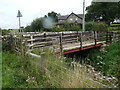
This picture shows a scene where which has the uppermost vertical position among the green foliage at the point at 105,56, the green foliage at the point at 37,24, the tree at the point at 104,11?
the tree at the point at 104,11

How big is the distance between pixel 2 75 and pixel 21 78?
2.43 feet

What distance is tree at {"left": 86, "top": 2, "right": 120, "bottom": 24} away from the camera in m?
37.6

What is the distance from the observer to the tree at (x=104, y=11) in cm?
3758

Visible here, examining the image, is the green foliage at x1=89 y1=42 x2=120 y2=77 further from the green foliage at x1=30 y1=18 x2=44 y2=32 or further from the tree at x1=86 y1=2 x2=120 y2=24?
the tree at x1=86 y1=2 x2=120 y2=24

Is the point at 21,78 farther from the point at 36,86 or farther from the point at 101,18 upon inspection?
the point at 101,18

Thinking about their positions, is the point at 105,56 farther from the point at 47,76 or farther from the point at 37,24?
the point at 37,24

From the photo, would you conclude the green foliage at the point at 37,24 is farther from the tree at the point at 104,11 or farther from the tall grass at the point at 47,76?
the tall grass at the point at 47,76

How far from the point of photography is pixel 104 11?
3934cm

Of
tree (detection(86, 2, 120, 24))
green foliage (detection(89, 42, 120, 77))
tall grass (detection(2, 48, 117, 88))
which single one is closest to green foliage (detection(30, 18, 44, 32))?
tree (detection(86, 2, 120, 24))

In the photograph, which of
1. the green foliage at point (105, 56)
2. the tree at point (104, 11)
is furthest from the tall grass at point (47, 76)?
the tree at point (104, 11)

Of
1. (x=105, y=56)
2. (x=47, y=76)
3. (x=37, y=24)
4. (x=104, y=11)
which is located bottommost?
(x=105, y=56)

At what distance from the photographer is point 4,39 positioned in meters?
7.38

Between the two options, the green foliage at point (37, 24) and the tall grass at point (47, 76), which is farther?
the green foliage at point (37, 24)

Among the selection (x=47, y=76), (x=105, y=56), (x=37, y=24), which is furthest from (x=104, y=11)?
(x=47, y=76)
